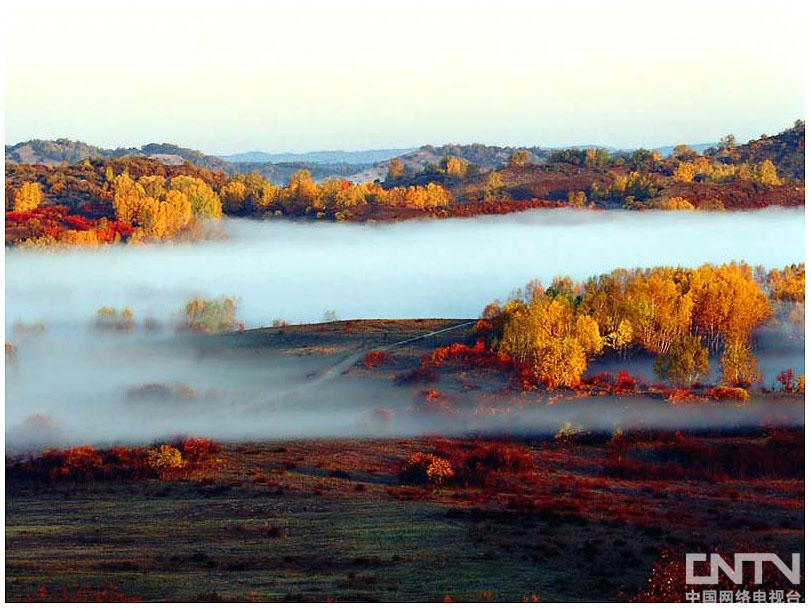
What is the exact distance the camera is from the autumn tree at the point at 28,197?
11961 millimetres

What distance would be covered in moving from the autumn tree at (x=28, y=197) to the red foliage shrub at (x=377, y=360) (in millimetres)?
3491

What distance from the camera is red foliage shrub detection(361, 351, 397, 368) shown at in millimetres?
11914

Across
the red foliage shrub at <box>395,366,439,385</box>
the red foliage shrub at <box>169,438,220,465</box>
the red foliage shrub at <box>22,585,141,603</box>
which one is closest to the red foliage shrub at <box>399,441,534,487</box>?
the red foliage shrub at <box>395,366,439,385</box>

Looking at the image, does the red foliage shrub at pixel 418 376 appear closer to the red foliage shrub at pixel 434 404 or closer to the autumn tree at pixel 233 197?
the red foliage shrub at pixel 434 404

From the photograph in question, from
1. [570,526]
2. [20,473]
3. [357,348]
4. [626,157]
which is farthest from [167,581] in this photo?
[626,157]

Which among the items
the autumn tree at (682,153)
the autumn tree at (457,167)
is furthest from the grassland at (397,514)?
the autumn tree at (682,153)

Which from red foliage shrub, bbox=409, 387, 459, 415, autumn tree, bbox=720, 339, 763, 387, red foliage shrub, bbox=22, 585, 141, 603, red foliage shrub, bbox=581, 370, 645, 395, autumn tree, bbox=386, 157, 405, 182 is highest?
autumn tree, bbox=386, 157, 405, 182

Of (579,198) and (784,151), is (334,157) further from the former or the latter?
(784,151)

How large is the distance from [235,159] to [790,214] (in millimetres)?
5493

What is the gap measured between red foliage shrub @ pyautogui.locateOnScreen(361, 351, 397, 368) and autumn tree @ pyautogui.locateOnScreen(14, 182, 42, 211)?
11.5 ft

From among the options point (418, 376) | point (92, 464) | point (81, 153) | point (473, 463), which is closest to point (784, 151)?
point (418, 376)

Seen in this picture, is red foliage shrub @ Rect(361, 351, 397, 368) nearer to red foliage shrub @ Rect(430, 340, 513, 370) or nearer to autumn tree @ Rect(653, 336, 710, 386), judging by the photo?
red foliage shrub @ Rect(430, 340, 513, 370)

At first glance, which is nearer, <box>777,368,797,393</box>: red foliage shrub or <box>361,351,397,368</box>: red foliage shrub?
<box>777,368,797,393</box>: red foliage shrub

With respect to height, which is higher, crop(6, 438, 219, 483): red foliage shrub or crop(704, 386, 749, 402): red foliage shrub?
crop(704, 386, 749, 402): red foliage shrub
